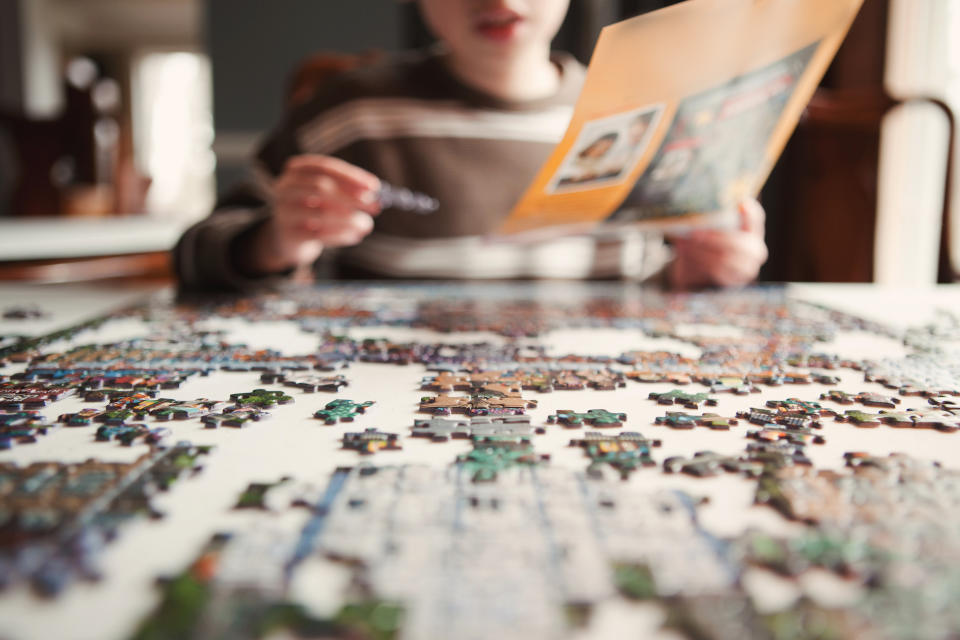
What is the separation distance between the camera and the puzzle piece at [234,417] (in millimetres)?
540

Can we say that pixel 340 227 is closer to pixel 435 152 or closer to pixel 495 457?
pixel 435 152

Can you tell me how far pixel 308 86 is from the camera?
2184mm

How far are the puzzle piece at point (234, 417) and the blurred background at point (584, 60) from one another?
22.8 inches

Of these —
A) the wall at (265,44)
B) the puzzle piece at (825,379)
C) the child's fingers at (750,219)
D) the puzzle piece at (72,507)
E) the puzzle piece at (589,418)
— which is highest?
the wall at (265,44)

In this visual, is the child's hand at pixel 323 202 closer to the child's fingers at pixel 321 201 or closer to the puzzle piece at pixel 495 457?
the child's fingers at pixel 321 201

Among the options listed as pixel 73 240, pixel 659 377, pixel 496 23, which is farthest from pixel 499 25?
→ pixel 73 240

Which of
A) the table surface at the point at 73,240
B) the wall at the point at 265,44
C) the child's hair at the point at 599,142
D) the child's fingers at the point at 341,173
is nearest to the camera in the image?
the child's hair at the point at 599,142

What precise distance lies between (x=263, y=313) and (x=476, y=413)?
0.56 meters

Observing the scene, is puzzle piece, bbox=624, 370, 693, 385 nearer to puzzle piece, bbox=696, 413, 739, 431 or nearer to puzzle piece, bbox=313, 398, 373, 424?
puzzle piece, bbox=696, 413, 739, 431

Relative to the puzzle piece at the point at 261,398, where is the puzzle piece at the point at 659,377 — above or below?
above

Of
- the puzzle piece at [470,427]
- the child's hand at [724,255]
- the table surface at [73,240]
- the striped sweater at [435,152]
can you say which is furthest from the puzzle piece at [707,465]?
the table surface at [73,240]

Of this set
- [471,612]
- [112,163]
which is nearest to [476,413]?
[471,612]

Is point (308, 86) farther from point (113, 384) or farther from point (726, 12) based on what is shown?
point (113, 384)

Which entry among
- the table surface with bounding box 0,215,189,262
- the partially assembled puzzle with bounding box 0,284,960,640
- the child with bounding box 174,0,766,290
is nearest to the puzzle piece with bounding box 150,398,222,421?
the partially assembled puzzle with bounding box 0,284,960,640
